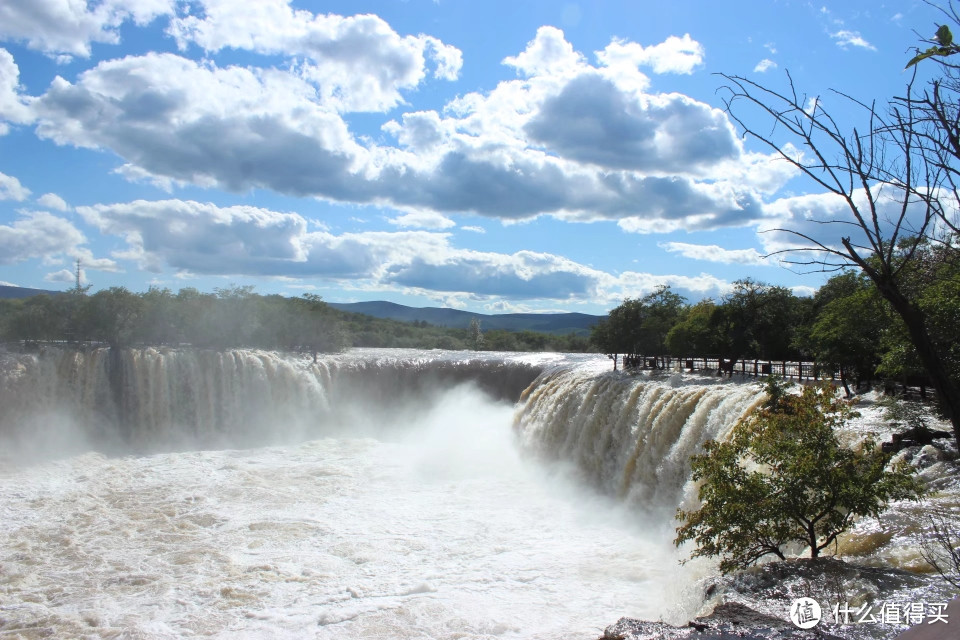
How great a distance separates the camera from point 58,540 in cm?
1517

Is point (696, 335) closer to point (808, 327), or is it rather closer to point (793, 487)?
point (808, 327)

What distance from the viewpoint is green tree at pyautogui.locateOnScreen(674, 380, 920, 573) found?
705 centimetres

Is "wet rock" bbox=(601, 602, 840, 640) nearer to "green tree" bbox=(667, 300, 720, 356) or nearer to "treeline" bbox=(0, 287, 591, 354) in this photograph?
"green tree" bbox=(667, 300, 720, 356)

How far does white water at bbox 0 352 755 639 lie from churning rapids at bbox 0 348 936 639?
64mm

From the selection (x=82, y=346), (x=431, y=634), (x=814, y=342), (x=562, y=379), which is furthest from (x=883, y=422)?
(x=82, y=346)

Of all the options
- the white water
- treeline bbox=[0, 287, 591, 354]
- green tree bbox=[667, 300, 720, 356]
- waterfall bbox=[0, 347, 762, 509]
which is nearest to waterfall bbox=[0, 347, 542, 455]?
waterfall bbox=[0, 347, 762, 509]

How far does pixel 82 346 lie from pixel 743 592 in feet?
96.5

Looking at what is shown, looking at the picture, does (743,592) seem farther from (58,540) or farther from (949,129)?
(58,540)

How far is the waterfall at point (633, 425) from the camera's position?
14.9 m

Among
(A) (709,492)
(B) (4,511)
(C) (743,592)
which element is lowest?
(B) (4,511)

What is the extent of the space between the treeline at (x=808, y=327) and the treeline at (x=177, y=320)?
20.0 meters

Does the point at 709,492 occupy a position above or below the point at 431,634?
above

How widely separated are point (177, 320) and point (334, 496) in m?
22.7

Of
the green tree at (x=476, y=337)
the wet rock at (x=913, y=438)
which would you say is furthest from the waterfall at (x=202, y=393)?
the green tree at (x=476, y=337)
